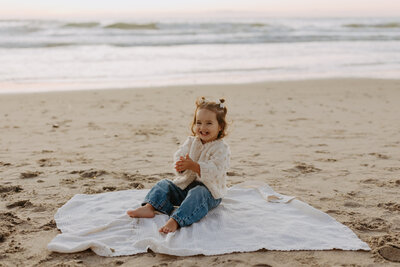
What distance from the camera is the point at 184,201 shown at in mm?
3488

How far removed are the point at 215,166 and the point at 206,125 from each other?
33 cm

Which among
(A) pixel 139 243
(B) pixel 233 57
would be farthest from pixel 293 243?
(B) pixel 233 57

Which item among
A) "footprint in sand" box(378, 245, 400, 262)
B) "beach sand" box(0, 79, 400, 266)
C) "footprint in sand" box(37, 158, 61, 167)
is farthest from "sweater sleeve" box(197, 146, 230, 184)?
"footprint in sand" box(37, 158, 61, 167)

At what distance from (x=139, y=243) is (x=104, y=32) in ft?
79.3

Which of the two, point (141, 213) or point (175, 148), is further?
point (175, 148)

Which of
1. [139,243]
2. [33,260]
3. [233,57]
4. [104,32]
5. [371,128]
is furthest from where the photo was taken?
[104,32]

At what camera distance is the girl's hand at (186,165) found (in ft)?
11.3


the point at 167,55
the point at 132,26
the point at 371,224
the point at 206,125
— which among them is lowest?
the point at 371,224

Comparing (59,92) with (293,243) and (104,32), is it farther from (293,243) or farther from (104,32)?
(104,32)

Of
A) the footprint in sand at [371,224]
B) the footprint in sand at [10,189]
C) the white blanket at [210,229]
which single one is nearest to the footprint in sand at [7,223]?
the white blanket at [210,229]

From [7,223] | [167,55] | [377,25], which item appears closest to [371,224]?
[7,223]

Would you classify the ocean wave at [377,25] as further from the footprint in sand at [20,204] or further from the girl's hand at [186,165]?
the footprint in sand at [20,204]

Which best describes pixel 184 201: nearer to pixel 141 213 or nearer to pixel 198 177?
pixel 198 177

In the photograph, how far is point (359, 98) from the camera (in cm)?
932
